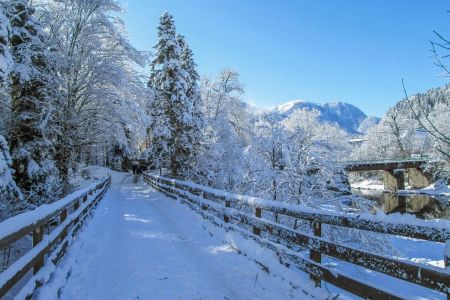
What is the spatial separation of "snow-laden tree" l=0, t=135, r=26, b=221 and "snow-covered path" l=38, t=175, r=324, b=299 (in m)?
2.52

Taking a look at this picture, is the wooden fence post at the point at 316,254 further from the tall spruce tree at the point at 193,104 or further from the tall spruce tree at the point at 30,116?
the tall spruce tree at the point at 193,104

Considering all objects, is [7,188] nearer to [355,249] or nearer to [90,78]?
[90,78]

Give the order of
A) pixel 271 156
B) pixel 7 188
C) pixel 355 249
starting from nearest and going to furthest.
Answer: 1. pixel 355 249
2. pixel 7 188
3. pixel 271 156

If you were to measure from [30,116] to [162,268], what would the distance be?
10.3m

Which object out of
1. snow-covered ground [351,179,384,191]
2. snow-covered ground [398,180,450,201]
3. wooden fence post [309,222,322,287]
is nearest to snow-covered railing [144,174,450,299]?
wooden fence post [309,222,322,287]

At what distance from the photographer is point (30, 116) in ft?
45.1

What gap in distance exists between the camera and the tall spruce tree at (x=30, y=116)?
43.5ft

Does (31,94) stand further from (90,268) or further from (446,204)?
(446,204)

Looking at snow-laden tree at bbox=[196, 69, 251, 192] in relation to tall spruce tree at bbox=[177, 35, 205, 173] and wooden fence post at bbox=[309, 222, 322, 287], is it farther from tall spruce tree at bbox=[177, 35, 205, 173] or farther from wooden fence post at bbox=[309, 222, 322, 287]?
wooden fence post at bbox=[309, 222, 322, 287]

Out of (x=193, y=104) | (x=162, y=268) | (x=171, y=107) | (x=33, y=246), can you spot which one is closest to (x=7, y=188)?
(x=162, y=268)

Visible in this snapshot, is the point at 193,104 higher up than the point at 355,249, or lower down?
higher up

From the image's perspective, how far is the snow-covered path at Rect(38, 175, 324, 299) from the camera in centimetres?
520

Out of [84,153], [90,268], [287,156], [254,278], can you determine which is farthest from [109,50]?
[254,278]

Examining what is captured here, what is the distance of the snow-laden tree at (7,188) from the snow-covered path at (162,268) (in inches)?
99.1
